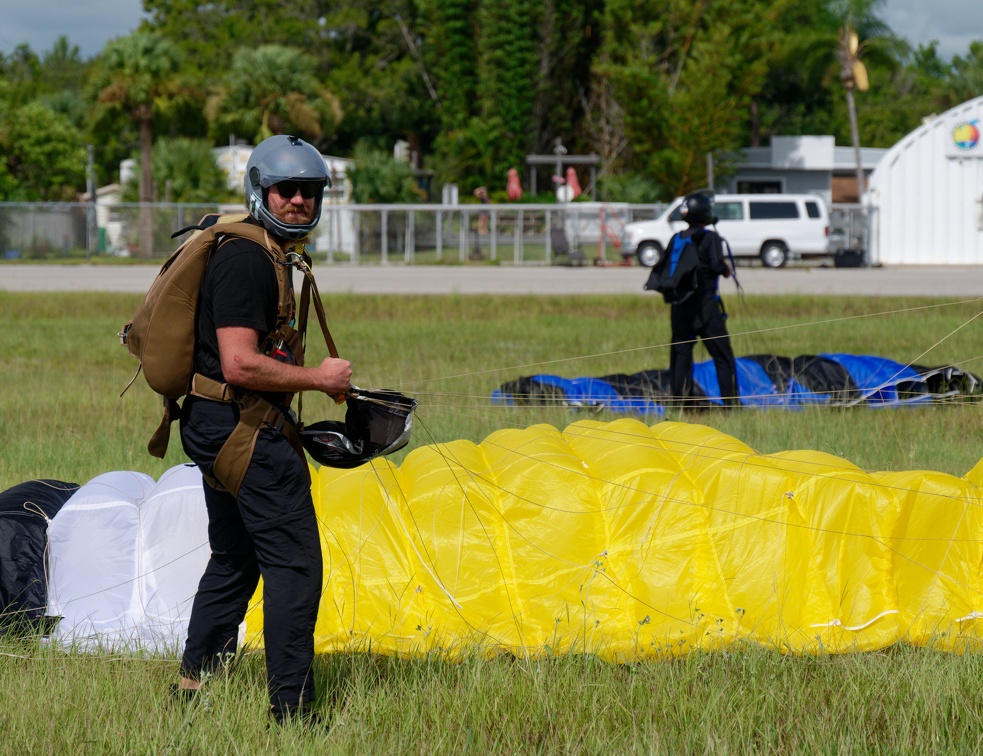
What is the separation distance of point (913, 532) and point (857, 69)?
41.7 meters

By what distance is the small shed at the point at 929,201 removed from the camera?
32.7 metres

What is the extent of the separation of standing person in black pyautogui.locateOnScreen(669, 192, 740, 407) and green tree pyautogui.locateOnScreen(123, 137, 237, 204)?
32142mm

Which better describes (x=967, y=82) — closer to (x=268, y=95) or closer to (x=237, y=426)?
(x=268, y=95)

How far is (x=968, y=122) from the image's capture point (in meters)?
32.2

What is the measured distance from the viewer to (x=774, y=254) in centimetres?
3020

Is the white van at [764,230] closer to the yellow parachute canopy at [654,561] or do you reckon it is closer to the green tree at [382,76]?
the yellow parachute canopy at [654,561]

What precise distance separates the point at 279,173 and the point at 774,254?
Answer: 28.3m

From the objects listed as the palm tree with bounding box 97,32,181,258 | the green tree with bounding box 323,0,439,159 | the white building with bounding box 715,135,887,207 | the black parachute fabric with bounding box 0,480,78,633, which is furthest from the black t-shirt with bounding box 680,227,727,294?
the green tree with bounding box 323,0,439,159

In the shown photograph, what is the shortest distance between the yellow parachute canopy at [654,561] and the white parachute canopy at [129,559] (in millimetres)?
406

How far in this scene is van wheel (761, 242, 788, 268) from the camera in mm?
30172

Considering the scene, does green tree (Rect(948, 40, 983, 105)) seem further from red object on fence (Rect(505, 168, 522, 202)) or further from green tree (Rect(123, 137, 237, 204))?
green tree (Rect(123, 137, 237, 204))

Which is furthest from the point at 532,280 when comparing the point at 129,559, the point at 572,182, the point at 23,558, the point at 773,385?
the point at 23,558

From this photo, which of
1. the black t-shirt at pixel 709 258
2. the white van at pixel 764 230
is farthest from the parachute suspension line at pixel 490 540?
the white van at pixel 764 230

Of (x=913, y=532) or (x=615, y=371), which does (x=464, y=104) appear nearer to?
(x=615, y=371)
